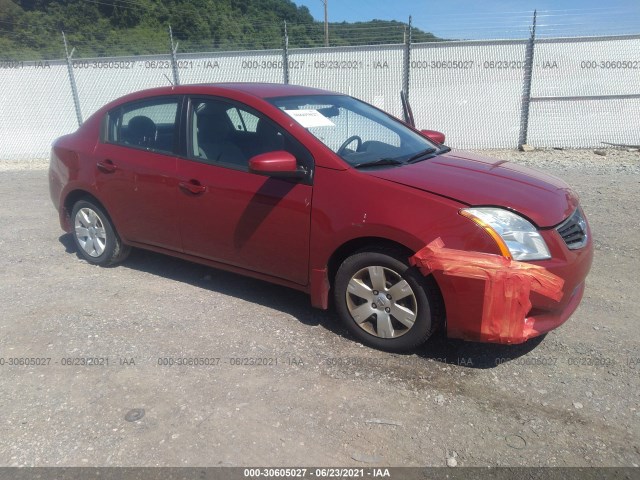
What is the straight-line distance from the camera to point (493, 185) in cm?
354

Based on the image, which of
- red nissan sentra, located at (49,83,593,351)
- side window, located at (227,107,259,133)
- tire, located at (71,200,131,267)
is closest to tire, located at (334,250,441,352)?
red nissan sentra, located at (49,83,593,351)

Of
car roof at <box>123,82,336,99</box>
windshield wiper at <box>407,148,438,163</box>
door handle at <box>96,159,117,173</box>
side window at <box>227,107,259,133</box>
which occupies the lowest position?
door handle at <box>96,159,117,173</box>

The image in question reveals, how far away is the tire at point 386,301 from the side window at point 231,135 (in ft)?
2.90

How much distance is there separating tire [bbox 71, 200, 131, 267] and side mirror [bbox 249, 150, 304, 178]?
209 cm

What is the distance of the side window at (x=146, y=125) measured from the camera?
4.52 meters

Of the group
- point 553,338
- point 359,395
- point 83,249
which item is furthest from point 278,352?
point 83,249

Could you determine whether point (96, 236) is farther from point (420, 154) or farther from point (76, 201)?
point (420, 154)

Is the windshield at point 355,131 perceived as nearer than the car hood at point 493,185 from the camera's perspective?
No

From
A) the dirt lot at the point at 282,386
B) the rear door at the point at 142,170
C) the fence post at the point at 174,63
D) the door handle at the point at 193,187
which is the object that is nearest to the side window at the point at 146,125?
the rear door at the point at 142,170

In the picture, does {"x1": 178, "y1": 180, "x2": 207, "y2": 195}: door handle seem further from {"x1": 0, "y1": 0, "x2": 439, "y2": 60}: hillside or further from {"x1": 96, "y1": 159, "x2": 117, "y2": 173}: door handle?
{"x1": 0, "y1": 0, "x2": 439, "y2": 60}: hillside

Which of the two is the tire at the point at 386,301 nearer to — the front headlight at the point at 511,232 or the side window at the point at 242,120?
the front headlight at the point at 511,232

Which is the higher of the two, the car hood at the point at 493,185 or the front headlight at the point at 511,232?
the car hood at the point at 493,185

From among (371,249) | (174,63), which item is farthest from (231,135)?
(174,63)

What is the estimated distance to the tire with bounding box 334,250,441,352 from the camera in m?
3.40
